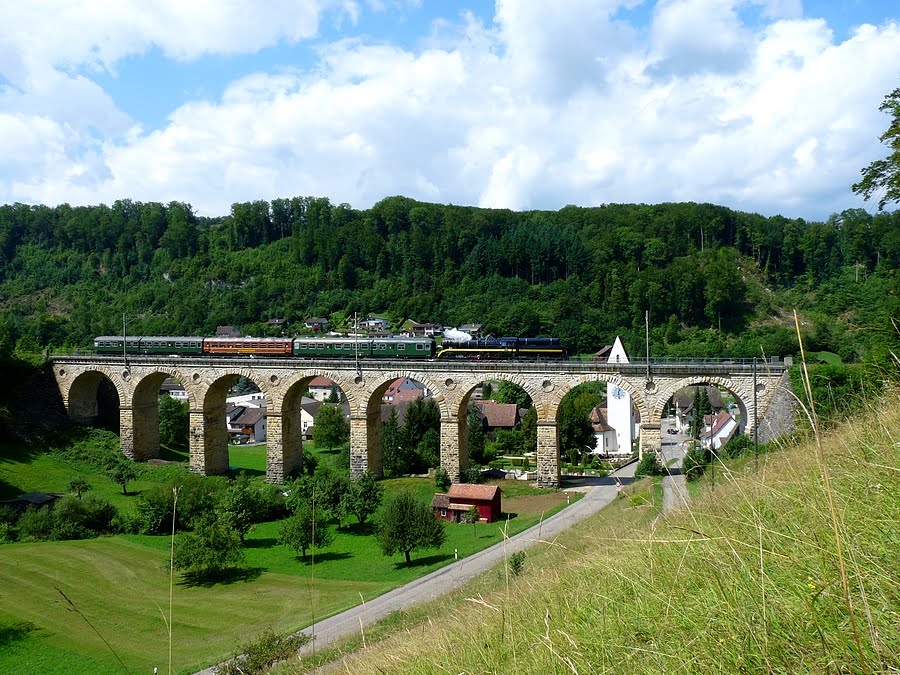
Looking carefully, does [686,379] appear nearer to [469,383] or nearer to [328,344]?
[469,383]

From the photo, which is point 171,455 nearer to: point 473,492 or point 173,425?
point 173,425

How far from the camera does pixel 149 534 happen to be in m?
30.6

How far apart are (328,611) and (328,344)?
22.1m

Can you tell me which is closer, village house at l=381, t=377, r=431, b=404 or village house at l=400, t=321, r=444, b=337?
village house at l=381, t=377, r=431, b=404

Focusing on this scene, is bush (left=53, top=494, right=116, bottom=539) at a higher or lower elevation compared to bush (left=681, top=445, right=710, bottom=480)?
lower

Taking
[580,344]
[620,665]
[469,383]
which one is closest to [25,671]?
[620,665]

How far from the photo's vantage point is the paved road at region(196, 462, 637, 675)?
16.2 m

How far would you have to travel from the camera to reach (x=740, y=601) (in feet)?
10.3

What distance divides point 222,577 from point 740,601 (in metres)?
25.9

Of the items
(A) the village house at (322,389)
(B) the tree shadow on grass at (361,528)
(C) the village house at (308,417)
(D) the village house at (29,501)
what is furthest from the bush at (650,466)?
(A) the village house at (322,389)

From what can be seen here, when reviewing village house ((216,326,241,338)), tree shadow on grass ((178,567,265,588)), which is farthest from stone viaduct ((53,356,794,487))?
village house ((216,326,241,338))

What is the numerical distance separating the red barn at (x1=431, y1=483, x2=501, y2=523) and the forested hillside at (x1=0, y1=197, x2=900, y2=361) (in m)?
40.4

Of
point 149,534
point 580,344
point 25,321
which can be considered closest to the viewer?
point 149,534

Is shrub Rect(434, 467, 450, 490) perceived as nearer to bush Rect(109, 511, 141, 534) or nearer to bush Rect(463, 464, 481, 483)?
bush Rect(463, 464, 481, 483)
